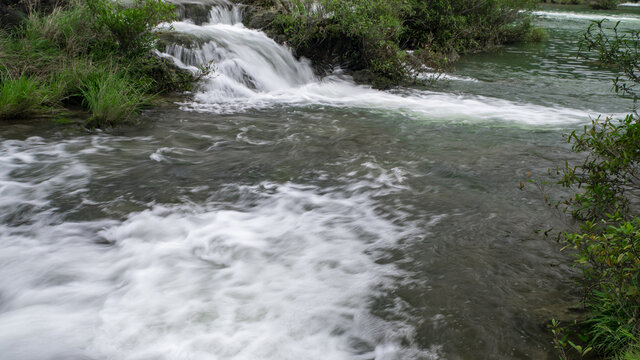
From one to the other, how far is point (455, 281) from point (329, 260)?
103 cm

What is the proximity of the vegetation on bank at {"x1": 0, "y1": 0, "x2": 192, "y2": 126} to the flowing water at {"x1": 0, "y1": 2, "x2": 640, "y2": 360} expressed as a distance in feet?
1.75

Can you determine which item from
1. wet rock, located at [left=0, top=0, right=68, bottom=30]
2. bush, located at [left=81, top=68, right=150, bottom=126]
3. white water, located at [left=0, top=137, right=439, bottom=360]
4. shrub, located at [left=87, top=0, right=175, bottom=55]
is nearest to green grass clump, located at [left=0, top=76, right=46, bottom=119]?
bush, located at [left=81, top=68, right=150, bottom=126]

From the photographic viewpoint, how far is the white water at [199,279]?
2.81 meters

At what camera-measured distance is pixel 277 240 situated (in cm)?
406

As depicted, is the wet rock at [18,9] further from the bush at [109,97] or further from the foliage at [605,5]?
the foliage at [605,5]

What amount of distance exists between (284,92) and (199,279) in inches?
293

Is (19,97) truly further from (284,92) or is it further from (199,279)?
(284,92)

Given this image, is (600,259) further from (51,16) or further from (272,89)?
(51,16)

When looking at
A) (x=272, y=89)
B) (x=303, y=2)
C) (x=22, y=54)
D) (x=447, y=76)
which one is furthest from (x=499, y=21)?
(x=22, y=54)

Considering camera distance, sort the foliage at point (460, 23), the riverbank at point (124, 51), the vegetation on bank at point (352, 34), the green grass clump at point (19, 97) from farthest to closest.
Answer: the foliage at point (460, 23)
the vegetation on bank at point (352, 34)
the riverbank at point (124, 51)
the green grass clump at point (19, 97)

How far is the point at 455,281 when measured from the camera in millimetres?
3434

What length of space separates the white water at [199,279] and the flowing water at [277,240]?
14mm

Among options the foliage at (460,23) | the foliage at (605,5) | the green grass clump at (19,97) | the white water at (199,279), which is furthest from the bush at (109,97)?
the foliage at (605,5)

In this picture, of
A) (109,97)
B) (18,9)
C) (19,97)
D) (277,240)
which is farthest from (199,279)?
(18,9)
